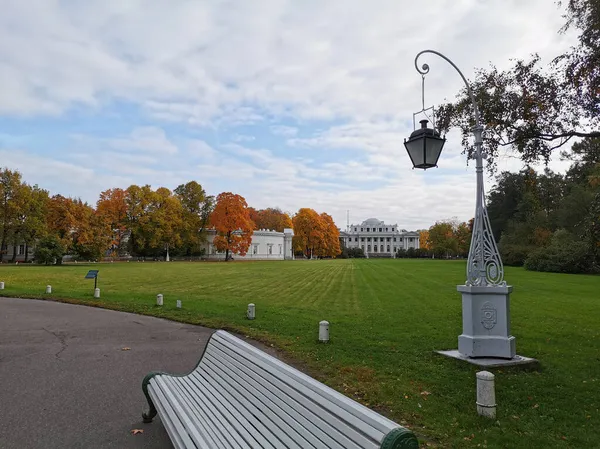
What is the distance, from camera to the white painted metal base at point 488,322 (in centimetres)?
721

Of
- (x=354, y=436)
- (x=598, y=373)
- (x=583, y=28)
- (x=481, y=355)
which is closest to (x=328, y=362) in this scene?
(x=481, y=355)

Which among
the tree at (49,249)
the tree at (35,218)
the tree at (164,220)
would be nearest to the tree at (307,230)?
the tree at (164,220)

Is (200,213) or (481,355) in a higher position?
(200,213)

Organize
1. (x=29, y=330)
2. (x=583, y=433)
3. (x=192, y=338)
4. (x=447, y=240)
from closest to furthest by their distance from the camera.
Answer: (x=583, y=433) < (x=192, y=338) < (x=29, y=330) < (x=447, y=240)

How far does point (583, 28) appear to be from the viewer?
7.51 metres

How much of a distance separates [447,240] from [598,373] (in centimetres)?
9355

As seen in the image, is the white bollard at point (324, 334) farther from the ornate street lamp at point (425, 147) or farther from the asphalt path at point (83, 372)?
the ornate street lamp at point (425, 147)

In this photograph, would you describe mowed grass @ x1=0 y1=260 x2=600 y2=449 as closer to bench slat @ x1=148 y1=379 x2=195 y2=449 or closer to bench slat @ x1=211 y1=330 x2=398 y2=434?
bench slat @ x1=211 y1=330 x2=398 y2=434

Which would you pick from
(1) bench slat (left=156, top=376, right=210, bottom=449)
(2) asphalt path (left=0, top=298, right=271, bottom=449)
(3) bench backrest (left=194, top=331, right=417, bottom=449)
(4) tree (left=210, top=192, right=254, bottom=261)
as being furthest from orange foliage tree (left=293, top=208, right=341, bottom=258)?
(3) bench backrest (left=194, top=331, right=417, bottom=449)

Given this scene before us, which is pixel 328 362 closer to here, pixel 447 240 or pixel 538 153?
pixel 538 153

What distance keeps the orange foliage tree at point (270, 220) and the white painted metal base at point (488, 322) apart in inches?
3990

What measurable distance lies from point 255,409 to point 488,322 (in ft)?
17.6

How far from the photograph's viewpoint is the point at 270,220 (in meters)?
112

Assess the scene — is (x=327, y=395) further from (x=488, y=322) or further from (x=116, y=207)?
(x=116, y=207)
